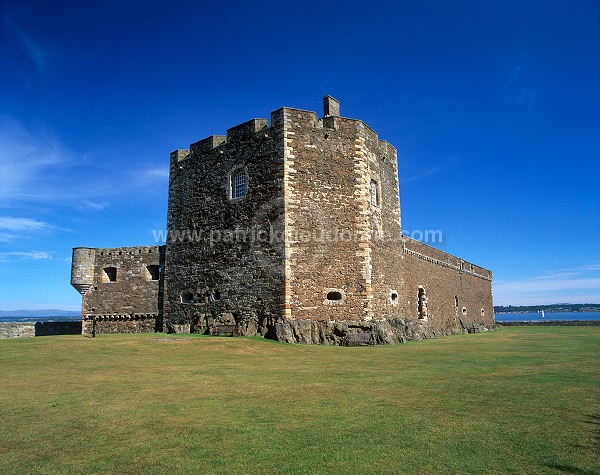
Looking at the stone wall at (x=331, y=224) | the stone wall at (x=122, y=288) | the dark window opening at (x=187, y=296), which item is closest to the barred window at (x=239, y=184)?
the stone wall at (x=331, y=224)

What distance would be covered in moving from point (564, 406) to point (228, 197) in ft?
59.3

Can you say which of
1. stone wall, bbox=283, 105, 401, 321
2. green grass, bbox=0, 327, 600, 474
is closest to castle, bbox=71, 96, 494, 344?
stone wall, bbox=283, 105, 401, 321

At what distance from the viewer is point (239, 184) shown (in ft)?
72.9

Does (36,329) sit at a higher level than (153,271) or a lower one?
lower

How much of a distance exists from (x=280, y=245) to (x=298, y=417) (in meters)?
13.6

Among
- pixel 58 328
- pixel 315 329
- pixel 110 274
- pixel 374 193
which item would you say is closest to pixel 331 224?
pixel 374 193

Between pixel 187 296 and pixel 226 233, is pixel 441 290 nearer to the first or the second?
pixel 226 233

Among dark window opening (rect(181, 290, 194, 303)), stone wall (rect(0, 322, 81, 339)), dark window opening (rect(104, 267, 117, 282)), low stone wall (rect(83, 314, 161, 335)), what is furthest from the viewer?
dark window opening (rect(104, 267, 117, 282))

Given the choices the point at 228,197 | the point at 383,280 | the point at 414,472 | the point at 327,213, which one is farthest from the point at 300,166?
the point at 414,472

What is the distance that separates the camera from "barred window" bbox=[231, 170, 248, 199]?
21.9m

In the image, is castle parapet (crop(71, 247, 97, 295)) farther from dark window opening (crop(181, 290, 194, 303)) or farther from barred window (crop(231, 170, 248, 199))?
barred window (crop(231, 170, 248, 199))

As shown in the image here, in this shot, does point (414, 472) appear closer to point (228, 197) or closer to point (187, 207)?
point (228, 197)

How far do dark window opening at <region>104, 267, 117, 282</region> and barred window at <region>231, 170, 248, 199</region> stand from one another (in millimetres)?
10656

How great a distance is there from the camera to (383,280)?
885 inches
